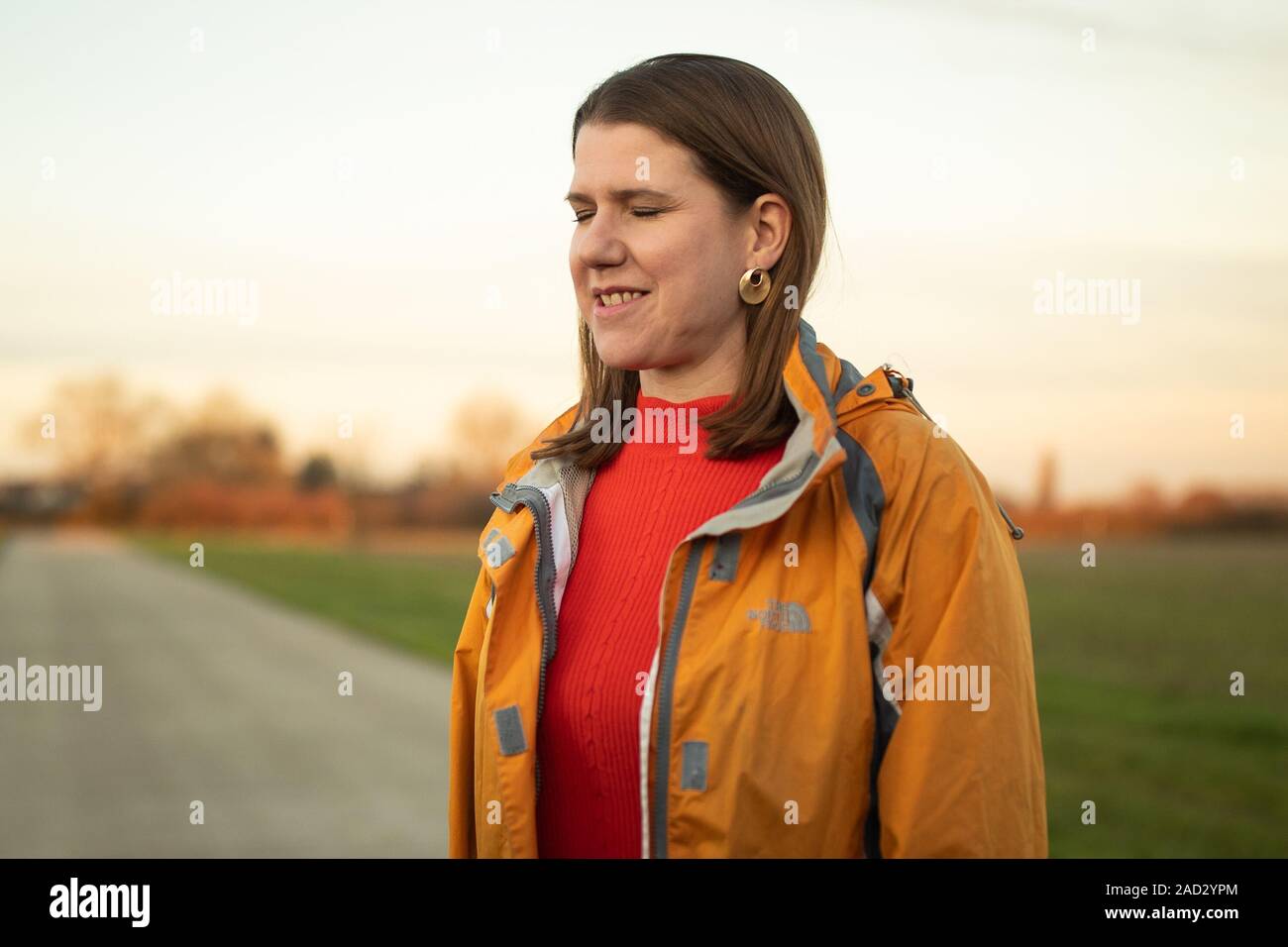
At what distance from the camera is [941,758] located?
76.7 inches

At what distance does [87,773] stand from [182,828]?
1.83 metres

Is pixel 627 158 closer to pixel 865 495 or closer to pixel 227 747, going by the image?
pixel 865 495

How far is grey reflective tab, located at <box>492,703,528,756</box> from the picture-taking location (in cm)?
219

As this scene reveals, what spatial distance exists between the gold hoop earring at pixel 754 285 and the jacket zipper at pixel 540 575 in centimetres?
53

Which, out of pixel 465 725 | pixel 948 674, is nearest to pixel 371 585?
pixel 465 725

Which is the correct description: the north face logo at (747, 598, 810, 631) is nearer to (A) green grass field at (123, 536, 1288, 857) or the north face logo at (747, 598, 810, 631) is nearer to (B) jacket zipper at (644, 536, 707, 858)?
(B) jacket zipper at (644, 536, 707, 858)

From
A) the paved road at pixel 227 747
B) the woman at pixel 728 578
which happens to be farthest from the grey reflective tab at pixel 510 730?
the paved road at pixel 227 747

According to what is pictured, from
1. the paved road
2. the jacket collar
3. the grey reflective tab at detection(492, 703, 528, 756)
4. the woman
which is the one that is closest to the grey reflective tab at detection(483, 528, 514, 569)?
the woman

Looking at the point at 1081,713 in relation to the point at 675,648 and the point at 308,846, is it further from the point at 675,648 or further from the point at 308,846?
the point at 675,648

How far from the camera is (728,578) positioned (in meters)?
2.10

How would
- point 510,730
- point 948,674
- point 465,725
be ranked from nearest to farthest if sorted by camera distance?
point 948,674 → point 510,730 → point 465,725

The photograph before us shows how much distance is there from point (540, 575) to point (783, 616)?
0.51m
